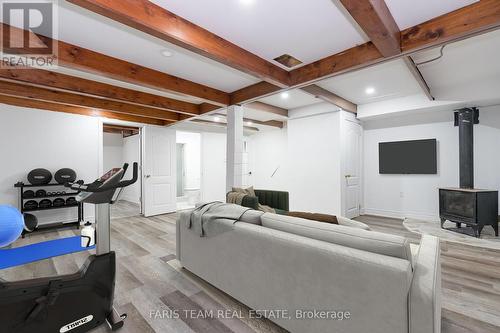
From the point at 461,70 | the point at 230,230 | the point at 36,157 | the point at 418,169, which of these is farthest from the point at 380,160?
the point at 36,157

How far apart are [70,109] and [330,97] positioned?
16.8ft

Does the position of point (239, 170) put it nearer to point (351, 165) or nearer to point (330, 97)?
point (330, 97)

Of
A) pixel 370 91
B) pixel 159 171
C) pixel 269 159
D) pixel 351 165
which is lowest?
pixel 159 171

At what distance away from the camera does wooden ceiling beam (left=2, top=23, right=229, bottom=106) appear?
96.5 inches

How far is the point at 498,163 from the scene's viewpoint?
4.07 m

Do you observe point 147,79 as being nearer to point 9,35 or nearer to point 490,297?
point 9,35

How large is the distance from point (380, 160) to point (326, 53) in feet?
11.7

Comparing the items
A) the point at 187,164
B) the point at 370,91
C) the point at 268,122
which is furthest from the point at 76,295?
the point at 187,164

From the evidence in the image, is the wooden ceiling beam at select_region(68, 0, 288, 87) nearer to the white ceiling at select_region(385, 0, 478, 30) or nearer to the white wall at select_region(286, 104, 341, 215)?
the white ceiling at select_region(385, 0, 478, 30)

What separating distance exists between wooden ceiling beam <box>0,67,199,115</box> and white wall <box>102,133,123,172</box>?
4719 millimetres

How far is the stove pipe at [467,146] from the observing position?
4043mm

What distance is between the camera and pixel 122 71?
285 centimetres

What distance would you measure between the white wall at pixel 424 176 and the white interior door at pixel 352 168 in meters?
0.34

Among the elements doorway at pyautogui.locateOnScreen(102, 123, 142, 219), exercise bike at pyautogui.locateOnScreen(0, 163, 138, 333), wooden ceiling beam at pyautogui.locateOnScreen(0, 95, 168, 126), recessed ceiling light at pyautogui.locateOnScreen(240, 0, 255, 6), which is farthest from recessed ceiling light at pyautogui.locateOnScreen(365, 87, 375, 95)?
doorway at pyautogui.locateOnScreen(102, 123, 142, 219)
